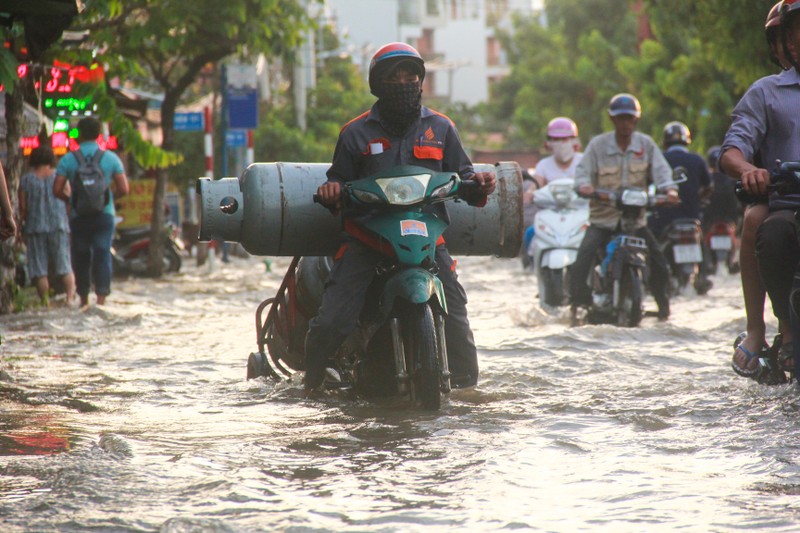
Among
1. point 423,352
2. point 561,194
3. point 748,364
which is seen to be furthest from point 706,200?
point 423,352

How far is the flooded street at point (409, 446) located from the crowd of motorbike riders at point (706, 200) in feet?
1.57

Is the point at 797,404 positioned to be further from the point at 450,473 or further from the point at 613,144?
the point at 613,144

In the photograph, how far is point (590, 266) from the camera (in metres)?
10.6

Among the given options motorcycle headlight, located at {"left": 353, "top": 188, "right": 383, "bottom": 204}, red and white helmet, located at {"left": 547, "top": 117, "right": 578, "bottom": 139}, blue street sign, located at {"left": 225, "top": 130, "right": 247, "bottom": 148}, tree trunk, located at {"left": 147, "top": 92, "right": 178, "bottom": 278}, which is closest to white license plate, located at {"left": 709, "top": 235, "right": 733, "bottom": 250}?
red and white helmet, located at {"left": 547, "top": 117, "right": 578, "bottom": 139}

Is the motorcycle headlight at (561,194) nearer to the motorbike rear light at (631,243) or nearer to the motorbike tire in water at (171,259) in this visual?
the motorbike rear light at (631,243)

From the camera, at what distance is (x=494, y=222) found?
680 centimetres

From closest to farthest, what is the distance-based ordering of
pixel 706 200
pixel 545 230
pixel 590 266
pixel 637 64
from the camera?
pixel 590 266
pixel 545 230
pixel 706 200
pixel 637 64

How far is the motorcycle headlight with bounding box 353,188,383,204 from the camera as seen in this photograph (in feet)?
19.3

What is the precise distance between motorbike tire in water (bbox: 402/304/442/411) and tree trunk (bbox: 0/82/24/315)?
663cm

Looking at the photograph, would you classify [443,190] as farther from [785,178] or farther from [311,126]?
[311,126]

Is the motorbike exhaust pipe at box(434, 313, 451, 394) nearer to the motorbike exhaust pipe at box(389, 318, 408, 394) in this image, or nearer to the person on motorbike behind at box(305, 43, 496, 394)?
the motorbike exhaust pipe at box(389, 318, 408, 394)

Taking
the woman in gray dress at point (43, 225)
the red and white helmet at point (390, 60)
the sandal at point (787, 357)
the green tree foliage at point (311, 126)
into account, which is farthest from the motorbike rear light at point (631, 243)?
the green tree foliage at point (311, 126)

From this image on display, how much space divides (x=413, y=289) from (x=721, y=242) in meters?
10.3

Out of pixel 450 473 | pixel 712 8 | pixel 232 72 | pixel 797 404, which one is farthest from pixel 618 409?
pixel 232 72
